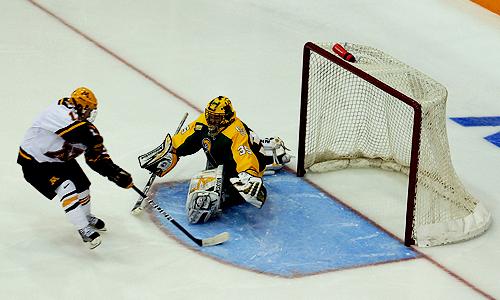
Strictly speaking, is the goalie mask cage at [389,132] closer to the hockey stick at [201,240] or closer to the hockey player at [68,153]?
the hockey stick at [201,240]

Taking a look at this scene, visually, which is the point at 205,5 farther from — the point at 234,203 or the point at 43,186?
the point at 43,186

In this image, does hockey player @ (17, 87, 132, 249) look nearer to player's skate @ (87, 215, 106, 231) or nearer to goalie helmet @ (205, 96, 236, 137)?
player's skate @ (87, 215, 106, 231)

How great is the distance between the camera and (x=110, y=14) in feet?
30.4

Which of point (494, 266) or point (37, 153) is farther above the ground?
point (37, 153)

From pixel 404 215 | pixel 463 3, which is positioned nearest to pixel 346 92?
pixel 404 215

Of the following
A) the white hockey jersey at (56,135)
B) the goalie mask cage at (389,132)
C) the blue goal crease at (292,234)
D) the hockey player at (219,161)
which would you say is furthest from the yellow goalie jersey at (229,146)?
the white hockey jersey at (56,135)

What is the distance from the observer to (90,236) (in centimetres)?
554

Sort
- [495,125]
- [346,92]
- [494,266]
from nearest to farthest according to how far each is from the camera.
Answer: [494,266] → [346,92] → [495,125]

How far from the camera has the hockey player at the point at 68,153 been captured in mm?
5402

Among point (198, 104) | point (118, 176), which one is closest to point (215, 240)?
point (118, 176)

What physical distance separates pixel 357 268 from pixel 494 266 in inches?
27.8

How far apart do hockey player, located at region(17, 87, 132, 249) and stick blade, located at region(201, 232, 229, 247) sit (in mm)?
493

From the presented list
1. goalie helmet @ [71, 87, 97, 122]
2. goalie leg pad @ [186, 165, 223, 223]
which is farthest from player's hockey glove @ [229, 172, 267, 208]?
goalie helmet @ [71, 87, 97, 122]

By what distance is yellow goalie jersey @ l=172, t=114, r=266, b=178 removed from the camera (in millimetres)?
5883
